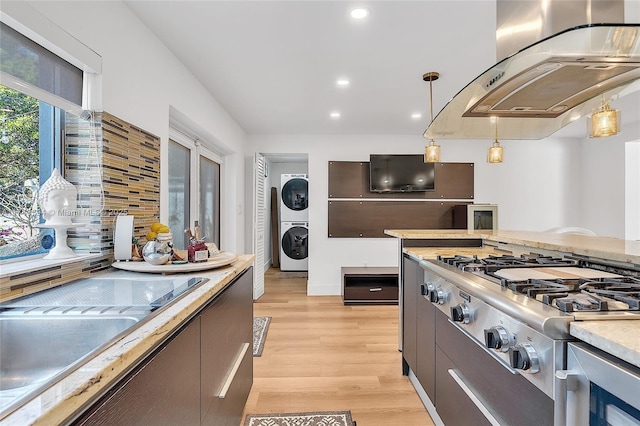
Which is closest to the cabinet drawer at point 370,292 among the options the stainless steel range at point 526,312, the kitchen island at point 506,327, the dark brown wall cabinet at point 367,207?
the dark brown wall cabinet at point 367,207

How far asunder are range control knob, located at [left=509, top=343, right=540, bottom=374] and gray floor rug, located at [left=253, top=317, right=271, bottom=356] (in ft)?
7.17

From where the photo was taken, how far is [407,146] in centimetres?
467

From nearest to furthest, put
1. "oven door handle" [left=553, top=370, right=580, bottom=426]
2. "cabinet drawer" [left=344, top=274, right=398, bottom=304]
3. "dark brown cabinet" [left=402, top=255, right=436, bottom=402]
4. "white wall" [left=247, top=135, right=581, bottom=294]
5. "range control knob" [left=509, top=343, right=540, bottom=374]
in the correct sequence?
1. "oven door handle" [left=553, top=370, right=580, bottom=426]
2. "range control knob" [left=509, top=343, right=540, bottom=374]
3. "dark brown cabinet" [left=402, top=255, right=436, bottom=402]
4. "cabinet drawer" [left=344, top=274, right=398, bottom=304]
5. "white wall" [left=247, top=135, right=581, bottom=294]

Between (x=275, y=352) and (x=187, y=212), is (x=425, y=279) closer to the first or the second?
(x=275, y=352)

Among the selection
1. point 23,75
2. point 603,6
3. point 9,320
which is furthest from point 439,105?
point 9,320

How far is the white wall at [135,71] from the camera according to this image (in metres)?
1.39

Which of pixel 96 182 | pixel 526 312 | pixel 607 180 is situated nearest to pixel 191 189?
pixel 96 182

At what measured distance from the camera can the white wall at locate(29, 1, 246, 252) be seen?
1390mm

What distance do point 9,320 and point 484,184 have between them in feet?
16.7

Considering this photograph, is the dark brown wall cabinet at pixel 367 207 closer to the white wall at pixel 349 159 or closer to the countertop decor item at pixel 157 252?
the white wall at pixel 349 159

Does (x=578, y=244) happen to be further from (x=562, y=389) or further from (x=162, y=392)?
(x=162, y=392)

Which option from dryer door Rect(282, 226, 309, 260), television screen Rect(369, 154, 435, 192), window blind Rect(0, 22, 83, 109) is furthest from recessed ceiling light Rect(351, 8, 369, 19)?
dryer door Rect(282, 226, 309, 260)

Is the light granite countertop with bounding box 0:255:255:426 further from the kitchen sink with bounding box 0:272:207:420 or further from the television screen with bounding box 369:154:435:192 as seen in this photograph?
the television screen with bounding box 369:154:435:192

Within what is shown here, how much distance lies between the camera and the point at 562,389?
0.73 meters
